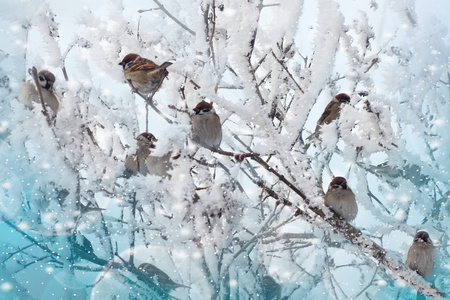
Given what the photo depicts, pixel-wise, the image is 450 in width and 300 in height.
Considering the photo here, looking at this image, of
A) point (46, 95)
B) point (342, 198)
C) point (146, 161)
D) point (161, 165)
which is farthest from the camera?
point (342, 198)

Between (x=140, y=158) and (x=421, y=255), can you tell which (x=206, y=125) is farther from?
(x=421, y=255)

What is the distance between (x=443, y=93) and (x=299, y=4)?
1.32 m

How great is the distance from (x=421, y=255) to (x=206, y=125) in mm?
1131

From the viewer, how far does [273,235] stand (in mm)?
1332

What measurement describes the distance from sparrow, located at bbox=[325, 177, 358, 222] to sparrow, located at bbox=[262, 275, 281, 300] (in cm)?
40

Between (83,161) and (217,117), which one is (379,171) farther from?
(83,161)

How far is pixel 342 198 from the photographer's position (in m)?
1.54

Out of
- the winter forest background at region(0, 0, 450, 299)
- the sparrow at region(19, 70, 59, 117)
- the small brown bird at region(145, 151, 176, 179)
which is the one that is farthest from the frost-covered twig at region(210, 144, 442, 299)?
the sparrow at region(19, 70, 59, 117)

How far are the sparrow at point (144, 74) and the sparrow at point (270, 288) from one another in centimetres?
76

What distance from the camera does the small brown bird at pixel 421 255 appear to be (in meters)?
1.63

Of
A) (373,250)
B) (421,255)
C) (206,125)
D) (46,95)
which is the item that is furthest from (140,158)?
(421,255)

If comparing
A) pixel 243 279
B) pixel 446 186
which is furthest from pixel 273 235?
pixel 446 186

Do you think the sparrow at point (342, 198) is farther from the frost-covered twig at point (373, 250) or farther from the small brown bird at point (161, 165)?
the small brown bird at point (161, 165)


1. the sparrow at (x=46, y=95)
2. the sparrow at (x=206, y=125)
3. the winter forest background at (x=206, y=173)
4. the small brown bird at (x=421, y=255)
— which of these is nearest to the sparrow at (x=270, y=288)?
the winter forest background at (x=206, y=173)
